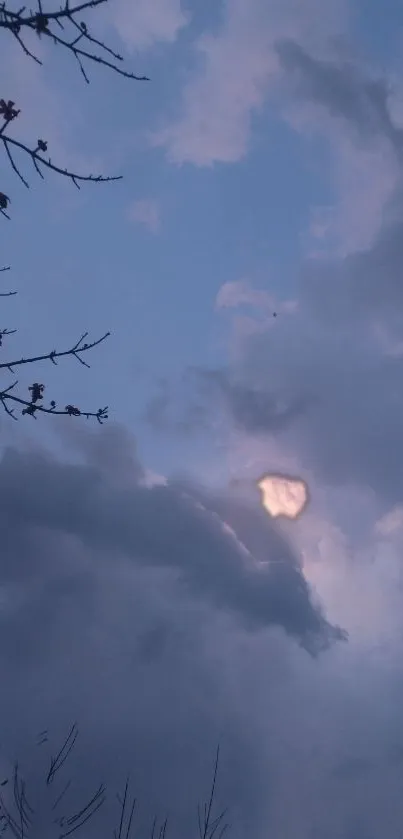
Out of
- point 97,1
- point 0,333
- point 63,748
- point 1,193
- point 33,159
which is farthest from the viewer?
point 63,748

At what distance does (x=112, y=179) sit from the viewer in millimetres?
4906

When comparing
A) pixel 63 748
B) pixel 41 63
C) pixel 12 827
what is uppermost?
pixel 41 63

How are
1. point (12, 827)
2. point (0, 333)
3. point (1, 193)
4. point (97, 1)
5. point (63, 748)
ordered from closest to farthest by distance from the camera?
point (97, 1), point (1, 193), point (0, 333), point (12, 827), point (63, 748)

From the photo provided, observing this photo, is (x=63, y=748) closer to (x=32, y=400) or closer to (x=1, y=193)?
(x=32, y=400)

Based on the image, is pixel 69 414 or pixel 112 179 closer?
pixel 112 179

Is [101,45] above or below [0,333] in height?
above

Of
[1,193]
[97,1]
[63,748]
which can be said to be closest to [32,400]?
[1,193]

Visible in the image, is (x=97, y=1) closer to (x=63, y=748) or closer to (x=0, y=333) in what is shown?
(x=0, y=333)

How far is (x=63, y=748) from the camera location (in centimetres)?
1856

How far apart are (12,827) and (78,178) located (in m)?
16.2

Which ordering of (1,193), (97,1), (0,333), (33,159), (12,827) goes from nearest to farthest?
(97,1), (33,159), (1,193), (0,333), (12,827)

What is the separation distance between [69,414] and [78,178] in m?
1.76

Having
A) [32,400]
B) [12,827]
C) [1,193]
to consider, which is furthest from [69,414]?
[12,827]

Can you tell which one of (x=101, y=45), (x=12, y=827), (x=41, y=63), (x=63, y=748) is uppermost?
(x=101, y=45)
